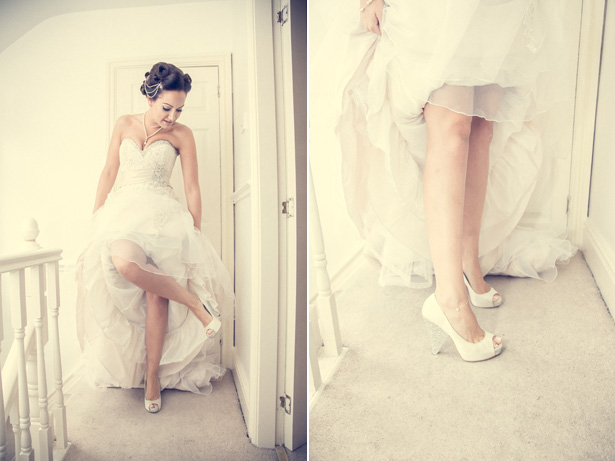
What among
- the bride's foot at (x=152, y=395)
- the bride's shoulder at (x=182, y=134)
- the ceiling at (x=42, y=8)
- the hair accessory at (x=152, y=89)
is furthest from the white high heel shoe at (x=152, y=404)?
the ceiling at (x=42, y=8)

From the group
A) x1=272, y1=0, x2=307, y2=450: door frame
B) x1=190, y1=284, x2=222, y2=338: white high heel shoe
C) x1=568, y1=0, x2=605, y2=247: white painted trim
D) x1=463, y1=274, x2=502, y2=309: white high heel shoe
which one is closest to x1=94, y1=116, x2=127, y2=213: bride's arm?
x1=190, y1=284, x2=222, y2=338: white high heel shoe

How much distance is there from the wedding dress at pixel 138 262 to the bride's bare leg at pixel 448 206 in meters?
0.62

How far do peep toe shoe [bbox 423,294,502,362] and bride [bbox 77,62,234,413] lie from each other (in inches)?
23.8

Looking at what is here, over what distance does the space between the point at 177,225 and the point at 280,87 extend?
0.51 meters

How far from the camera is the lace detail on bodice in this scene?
1086 millimetres

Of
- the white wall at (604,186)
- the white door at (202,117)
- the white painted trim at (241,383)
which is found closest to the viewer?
the white wall at (604,186)

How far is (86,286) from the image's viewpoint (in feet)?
3.53

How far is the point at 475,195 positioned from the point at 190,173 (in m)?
0.74

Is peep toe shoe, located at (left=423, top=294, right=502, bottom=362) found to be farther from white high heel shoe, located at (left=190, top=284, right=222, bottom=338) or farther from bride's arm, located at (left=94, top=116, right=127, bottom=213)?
bride's arm, located at (left=94, top=116, right=127, bottom=213)

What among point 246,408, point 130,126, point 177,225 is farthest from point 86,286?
point 246,408

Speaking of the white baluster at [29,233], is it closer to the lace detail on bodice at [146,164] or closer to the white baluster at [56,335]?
the white baluster at [56,335]

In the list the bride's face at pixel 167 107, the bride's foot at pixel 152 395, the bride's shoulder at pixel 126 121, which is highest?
the bride's face at pixel 167 107

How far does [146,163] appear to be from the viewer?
1094 millimetres

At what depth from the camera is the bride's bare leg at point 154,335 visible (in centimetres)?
111
